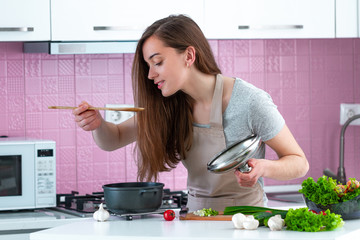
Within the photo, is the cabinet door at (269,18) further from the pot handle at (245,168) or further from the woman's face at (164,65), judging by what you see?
the pot handle at (245,168)

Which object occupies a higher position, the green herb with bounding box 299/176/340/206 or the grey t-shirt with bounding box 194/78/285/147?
the grey t-shirt with bounding box 194/78/285/147

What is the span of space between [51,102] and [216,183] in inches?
49.8

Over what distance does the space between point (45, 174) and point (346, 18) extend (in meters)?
1.64

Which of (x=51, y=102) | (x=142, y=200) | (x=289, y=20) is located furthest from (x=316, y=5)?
(x=142, y=200)

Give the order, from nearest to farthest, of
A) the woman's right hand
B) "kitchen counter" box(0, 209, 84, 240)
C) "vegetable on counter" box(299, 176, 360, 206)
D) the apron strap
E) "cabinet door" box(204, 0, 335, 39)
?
"vegetable on counter" box(299, 176, 360, 206)
the woman's right hand
the apron strap
"kitchen counter" box(0, 209, 84, 240)
"cabinet door" box(204, 0, 335, 39)

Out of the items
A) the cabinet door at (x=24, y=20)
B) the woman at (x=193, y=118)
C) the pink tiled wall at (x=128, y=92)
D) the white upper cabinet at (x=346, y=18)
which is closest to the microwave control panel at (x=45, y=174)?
the pink tiled wall at (x=128, y=92)

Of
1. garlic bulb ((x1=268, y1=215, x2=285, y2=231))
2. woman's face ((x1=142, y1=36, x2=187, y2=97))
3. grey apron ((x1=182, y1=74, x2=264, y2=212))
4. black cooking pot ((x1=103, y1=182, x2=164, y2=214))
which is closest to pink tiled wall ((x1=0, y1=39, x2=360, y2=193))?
grey apron ((x1=182, y1=74, x2=264, y2=212))

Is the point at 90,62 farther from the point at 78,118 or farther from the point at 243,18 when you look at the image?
the point at 78,118

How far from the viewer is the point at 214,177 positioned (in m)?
2.16

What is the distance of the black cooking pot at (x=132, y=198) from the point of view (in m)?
1.82

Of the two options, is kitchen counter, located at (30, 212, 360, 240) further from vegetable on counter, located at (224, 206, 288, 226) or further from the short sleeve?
the short sleeve

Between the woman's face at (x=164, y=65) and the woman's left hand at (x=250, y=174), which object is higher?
the woman's face at (x=164, y=65)

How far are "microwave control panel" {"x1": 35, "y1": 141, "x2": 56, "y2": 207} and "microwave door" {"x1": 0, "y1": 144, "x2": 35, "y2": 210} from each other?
0.07ft

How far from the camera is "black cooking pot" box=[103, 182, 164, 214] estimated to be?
71.7 inches
